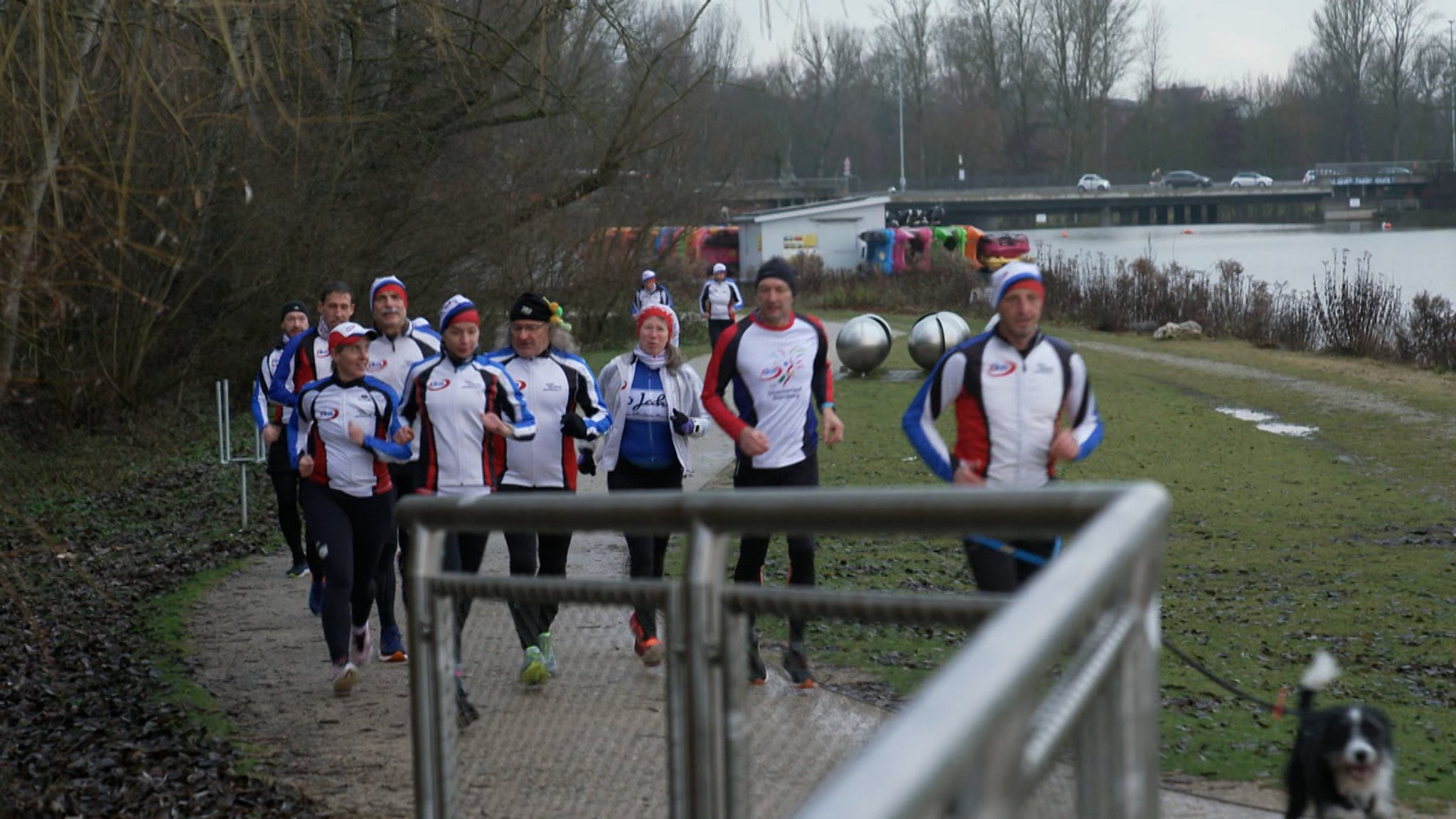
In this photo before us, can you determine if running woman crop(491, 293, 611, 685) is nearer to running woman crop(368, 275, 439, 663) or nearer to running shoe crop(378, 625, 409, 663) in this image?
running woman crop(368, 275, 439, 663)

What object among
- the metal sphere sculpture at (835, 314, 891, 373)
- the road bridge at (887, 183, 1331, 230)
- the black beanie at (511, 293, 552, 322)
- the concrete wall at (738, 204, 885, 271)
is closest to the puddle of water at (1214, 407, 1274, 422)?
the metal sphere sculpture at (835, 314, 891, 373)

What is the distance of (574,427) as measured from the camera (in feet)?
27.6

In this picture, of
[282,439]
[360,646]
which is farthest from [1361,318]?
[360,646]

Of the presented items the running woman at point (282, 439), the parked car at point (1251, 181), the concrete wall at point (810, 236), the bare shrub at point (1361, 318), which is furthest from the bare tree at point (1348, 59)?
the running woman at point (282, 439)

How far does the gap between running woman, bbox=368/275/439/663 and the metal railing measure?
5359 mm

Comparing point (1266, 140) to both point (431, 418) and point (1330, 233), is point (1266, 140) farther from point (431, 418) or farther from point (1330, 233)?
point (431, 418)

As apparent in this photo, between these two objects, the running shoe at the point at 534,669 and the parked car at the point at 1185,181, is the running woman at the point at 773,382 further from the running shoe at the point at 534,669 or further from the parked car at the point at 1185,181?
the parked car at the point at 1185,181

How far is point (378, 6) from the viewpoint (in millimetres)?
17672

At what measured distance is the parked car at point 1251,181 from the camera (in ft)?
377

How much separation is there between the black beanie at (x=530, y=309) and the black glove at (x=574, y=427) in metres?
0.55

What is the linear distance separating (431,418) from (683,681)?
526cm

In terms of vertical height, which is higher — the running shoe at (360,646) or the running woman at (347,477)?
the running woman at (347,477)

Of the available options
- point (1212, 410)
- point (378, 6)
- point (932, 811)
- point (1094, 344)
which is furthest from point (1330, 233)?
point (932, 811)

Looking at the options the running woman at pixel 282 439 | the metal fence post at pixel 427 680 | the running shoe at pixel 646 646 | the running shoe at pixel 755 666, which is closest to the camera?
the running shoe at pixel 755 666
